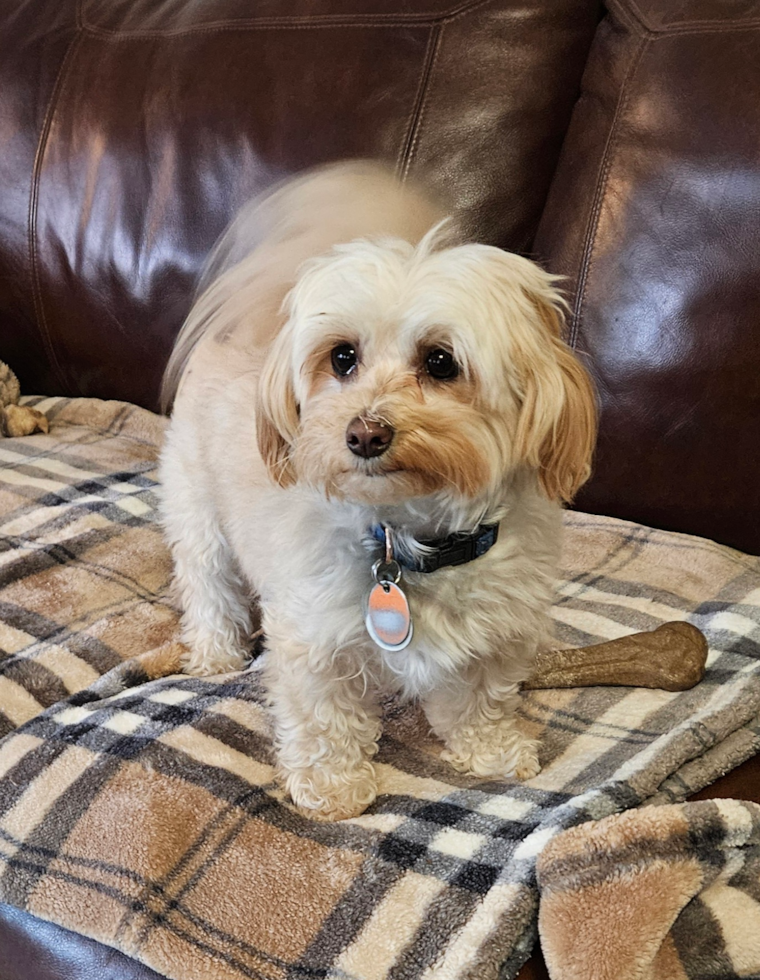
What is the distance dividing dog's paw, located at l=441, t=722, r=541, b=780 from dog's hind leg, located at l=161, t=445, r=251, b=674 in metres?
0.40

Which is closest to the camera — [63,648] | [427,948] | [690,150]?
[427,948]

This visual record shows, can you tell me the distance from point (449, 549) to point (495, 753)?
0.94ft

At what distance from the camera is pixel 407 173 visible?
1.55 m

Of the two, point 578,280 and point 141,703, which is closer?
point 141,703

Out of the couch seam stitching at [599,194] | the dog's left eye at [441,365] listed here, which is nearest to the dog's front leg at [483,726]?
the dog's left eye at [441,365]

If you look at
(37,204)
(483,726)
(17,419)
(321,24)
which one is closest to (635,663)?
(483,726)

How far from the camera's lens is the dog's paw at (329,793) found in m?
1.02

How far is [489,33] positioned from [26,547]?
1145 millimetres

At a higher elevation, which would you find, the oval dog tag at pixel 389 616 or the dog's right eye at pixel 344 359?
the dog's right eye at pixel 344 359

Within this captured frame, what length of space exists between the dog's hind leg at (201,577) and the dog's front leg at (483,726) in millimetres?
373

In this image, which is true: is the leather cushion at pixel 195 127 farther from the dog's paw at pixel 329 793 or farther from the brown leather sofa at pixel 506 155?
the dog's paw at pixel 329 793

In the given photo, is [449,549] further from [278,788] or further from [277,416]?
[278,788]

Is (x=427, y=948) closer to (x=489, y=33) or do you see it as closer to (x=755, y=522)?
(x=755, y=522)

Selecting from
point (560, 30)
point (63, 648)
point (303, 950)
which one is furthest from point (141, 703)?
point (560, 30)
